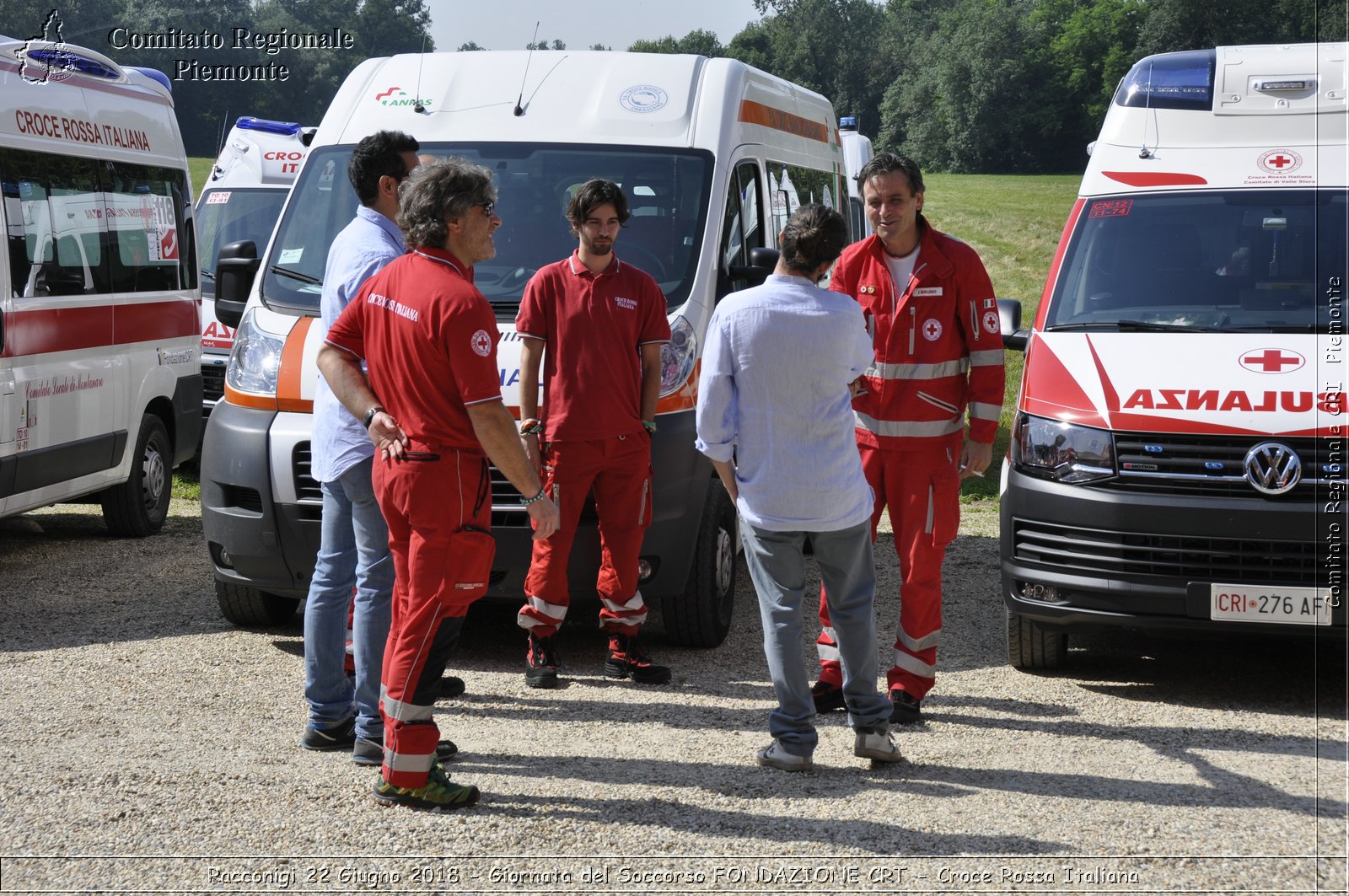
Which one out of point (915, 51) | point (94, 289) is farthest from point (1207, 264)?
point (915, 51)

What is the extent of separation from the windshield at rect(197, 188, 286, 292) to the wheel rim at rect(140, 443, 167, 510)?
342 cm

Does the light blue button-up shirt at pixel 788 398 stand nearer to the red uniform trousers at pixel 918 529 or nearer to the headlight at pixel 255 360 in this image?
the red uniform trousers at pixel 918 529

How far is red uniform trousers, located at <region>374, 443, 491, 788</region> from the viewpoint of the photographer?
414cm

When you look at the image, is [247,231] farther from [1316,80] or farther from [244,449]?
[1316,80]

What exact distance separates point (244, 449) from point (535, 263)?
1511mm

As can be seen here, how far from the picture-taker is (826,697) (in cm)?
551

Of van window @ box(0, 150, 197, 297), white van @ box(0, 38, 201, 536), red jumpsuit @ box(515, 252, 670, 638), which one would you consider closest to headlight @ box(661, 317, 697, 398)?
red jumpsuit @ box(515, 252, 670, 638)

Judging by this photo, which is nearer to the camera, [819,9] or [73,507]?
[73,507]

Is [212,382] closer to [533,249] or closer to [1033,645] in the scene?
[533,249]

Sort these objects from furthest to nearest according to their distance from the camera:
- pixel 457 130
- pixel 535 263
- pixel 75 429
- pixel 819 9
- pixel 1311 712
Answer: pixel 819 9
pixel 75 429
pixel 457 130
pixel 535 263
pixel 1311 712

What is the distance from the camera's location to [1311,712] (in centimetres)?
558

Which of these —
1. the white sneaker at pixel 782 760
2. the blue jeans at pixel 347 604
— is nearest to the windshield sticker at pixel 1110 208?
the white sneaker at pixel 782 760

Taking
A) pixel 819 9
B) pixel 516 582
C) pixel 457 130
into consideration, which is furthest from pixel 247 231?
pixel 819 9

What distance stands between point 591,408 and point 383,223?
1.18 metres
